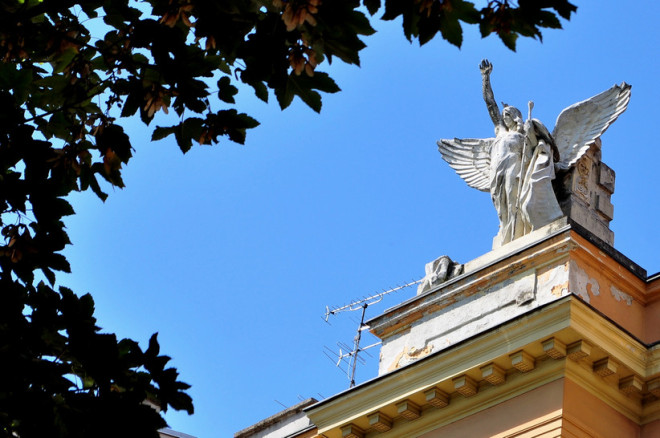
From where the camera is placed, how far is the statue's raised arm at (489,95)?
1611 centimetres

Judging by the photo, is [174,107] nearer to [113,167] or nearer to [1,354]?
[113,167]

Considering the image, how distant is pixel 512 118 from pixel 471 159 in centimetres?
114

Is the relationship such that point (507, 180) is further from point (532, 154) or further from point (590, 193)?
point (590, 193)

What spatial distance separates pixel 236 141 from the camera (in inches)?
271

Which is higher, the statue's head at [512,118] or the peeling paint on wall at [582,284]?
the statue's head at [512,118]

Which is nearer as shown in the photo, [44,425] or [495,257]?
[44,425]

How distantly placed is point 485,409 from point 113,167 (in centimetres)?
734

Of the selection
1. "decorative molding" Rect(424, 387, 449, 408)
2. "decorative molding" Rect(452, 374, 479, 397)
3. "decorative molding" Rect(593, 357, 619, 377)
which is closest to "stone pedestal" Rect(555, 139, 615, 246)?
"decorative molding" Rect(593, 357, 619, 377)

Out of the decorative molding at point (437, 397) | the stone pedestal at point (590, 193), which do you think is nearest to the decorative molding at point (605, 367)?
the decorative molding at point (437, 397)

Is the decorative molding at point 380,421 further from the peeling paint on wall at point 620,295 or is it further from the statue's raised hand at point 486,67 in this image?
the statue's raised hand at point 486,67

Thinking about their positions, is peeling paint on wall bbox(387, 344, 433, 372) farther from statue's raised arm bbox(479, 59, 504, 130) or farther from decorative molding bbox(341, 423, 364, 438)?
statue's raised arm bbox(479, 59, 504, 130)

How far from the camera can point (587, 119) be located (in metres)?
15.6

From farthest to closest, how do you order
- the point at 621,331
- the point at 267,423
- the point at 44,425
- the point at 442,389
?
the point at 267,423
the point at 442,389
the point at 621,331
the point at 44,425

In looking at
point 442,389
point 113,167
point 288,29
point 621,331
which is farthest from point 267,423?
point 288,29
